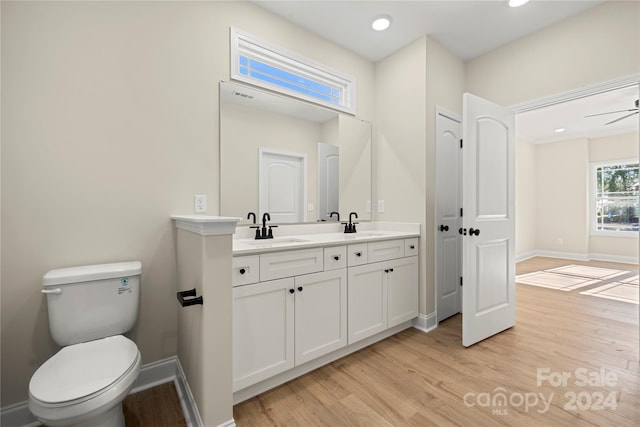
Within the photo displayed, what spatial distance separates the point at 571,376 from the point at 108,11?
374 cm

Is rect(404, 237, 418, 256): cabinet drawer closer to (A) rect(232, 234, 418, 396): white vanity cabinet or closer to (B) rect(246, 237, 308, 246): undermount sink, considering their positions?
(A) rect(232, 234, 418, 396): white vanity cabinet

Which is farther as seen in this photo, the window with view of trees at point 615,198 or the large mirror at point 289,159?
the window with view of trees at point 615,198

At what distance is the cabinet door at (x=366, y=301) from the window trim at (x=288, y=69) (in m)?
1.58

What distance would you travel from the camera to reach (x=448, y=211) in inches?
115

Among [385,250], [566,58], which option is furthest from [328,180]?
[566,58]

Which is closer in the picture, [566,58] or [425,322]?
[566,58]

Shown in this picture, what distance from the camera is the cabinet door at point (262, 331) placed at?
1.58 m

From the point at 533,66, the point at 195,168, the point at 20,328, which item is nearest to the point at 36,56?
the point at 195,168

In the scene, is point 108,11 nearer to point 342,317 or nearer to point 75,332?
point 75,332

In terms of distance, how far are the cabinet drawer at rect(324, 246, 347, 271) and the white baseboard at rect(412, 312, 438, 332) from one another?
115 centimetres

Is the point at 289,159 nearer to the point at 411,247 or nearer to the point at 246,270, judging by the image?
the point at 246,270

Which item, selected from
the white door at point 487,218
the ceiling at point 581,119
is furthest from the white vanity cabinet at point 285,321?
the ceiling at point 581,119

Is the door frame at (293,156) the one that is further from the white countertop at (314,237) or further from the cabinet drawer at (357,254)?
the cabinet drawer at (357,254)

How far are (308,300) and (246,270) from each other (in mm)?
498
